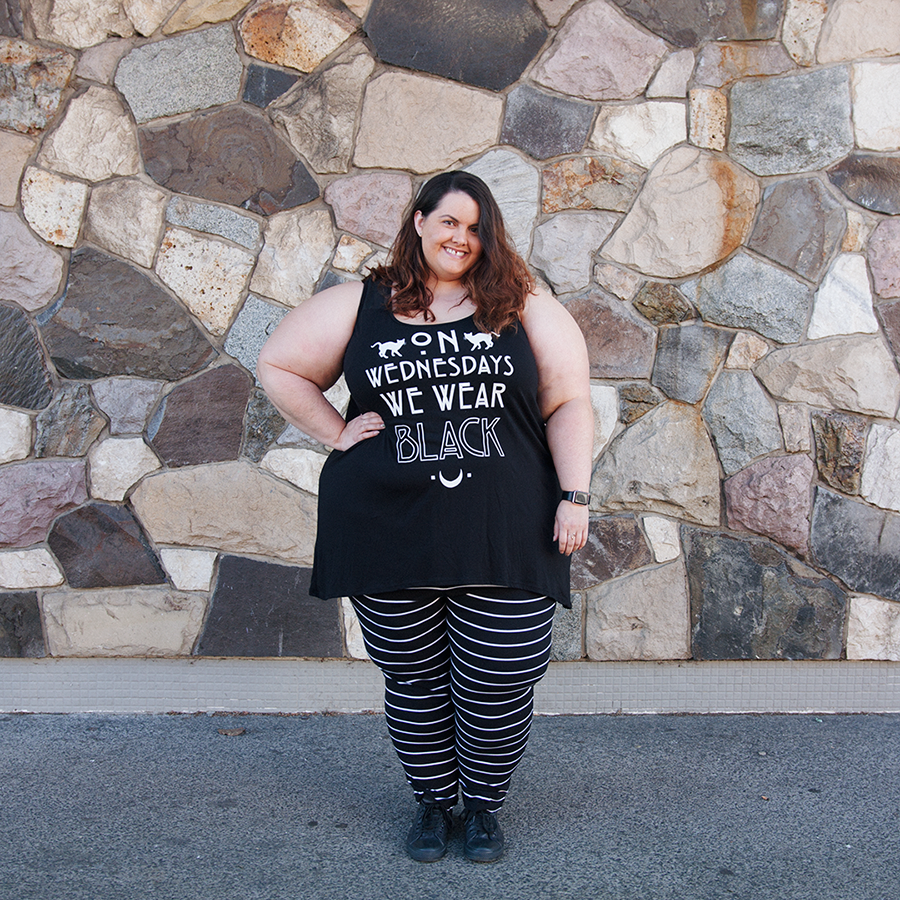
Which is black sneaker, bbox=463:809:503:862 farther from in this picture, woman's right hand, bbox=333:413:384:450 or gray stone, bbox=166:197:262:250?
gray stone, bbox=166:197:262:250

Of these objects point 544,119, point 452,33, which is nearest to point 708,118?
point 544,119

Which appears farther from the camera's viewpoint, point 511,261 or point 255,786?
point 255,786

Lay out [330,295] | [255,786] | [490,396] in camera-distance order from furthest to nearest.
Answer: [255,786] → [330,295] → [490,396]

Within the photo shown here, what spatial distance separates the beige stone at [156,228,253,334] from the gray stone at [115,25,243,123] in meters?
0.42

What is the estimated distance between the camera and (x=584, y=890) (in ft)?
6.07

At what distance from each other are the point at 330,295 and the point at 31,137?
60.3 inches

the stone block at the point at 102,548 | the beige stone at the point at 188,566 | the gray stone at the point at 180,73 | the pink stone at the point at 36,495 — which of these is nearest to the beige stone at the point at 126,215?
the gray stone at the point at 180,73

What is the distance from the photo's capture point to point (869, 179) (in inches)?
109

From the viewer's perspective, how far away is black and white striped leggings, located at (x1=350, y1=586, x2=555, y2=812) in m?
1.89

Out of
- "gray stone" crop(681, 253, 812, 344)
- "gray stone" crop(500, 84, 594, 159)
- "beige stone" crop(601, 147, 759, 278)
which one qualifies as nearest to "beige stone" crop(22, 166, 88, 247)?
"gray stone" crop(500, 84, 594, 159)

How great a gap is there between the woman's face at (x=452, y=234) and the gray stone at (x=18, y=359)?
5.35 feet

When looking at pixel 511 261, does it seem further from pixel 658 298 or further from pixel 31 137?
pixel 31 137

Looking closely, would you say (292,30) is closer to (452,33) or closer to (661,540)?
(452,33)

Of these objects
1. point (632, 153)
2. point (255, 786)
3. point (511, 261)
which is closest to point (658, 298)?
point (632, 153)
